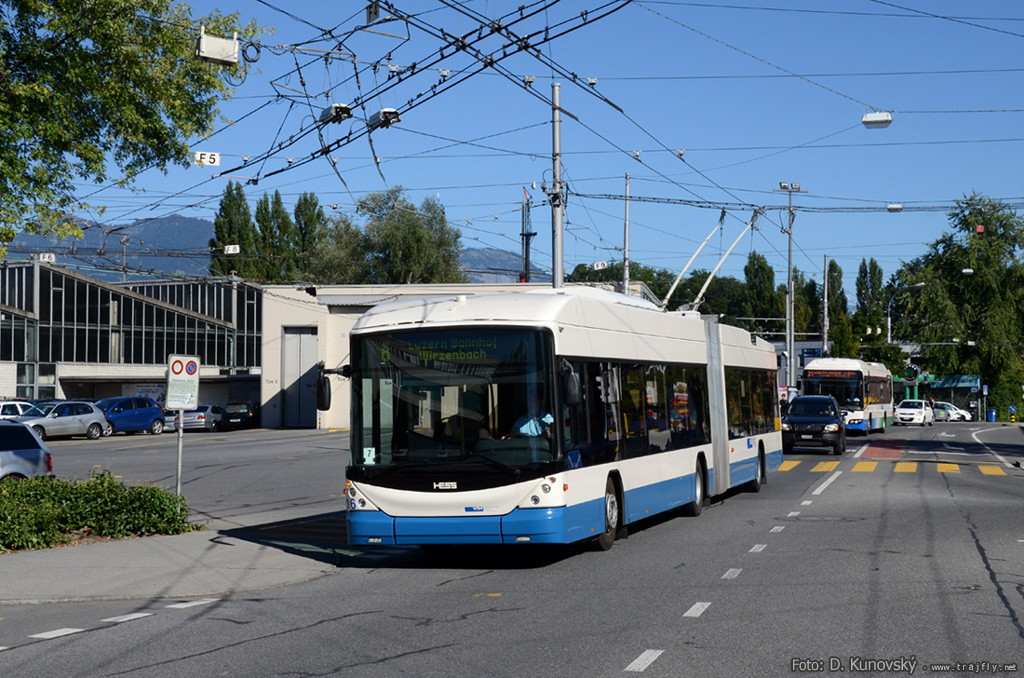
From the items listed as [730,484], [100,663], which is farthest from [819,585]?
[730,484]

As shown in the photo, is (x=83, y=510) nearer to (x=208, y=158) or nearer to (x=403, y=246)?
(x=208, y=158)

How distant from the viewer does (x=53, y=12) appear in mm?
14094

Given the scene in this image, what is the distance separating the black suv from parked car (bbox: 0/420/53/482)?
2255 centimetres

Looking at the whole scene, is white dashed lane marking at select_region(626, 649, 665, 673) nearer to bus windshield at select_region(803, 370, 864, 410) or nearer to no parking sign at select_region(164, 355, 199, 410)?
no parking sign at select_region(164, 355, 199, 410)

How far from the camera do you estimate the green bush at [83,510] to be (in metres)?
13.8

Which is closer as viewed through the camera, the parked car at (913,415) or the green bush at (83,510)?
the green bush at (83,510)

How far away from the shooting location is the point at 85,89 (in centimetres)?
1456

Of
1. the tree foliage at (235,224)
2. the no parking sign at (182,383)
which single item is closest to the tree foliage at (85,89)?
the no parking sign at (182,383)

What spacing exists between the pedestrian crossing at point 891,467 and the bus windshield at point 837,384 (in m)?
15.1

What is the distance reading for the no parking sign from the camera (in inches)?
665

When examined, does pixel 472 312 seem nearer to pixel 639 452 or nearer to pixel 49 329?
pixel 639 452

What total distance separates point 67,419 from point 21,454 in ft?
92.9

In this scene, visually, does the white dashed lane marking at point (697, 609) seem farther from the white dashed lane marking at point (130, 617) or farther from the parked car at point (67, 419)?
the parked car at point (67, 419)

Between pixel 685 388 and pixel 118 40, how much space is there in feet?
29.6
